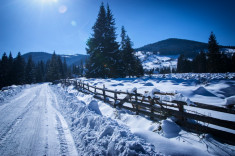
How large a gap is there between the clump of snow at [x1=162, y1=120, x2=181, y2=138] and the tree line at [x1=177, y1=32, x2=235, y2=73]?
11.5 meters

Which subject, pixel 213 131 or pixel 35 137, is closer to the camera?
pixel 213 131

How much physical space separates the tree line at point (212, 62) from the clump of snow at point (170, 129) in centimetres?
1147

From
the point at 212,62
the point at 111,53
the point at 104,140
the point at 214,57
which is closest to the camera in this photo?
the point at 104,140

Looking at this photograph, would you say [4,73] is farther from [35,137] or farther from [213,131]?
[213,131]

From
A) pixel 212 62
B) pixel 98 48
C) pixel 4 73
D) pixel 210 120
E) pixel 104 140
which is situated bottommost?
pixel 104 140

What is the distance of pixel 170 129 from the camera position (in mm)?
3732

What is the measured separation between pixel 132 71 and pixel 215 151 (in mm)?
27133

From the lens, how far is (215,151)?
106 inches

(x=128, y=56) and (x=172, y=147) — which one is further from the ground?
(x=128, y=56)

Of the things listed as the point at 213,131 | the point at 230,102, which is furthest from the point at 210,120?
the point at 230,102

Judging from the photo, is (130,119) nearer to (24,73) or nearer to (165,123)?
(165,123)

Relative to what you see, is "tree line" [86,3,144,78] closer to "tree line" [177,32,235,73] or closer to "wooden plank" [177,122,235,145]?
"tree line" [177,32,235,73]

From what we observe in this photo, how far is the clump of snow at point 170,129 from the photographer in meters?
3.63

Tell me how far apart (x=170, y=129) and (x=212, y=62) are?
145 feet
